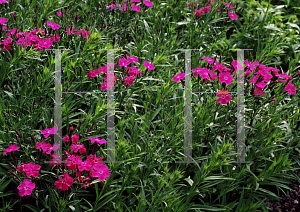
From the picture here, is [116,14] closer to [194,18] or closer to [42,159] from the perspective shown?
[194,18]

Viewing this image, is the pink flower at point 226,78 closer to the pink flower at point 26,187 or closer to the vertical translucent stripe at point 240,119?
the vertical translucent stripe at point 240,119

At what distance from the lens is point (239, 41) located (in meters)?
3.62

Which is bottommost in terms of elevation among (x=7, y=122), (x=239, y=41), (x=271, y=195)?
(x=271, y=195)

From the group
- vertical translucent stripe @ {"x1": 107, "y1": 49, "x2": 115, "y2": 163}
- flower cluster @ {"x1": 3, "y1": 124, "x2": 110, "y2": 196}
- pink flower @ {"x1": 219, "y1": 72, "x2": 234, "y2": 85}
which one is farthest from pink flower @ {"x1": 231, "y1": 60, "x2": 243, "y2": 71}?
flower cluster @ {"x1": 3, "y1": 124, "x2": 110, "y2": 196}

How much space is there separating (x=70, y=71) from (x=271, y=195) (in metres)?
1.76

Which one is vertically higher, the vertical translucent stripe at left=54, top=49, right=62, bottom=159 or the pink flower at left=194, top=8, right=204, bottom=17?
the pink flower at left=194, top=8, right=204, bottom=17

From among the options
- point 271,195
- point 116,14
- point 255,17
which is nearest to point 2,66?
point 116,14

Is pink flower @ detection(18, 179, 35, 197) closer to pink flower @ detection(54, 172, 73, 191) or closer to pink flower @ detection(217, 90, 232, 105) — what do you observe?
pink flower @ detection(54, 172, 73, 191)

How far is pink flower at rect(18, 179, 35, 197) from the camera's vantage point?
1.87 metres

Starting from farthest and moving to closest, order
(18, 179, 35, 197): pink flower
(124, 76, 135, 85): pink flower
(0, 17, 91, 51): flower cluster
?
(0, 17, 91, 51): flower cluster → (124, 76, 135, 85): pink flower → (18, 179, 35, 197): pink flower

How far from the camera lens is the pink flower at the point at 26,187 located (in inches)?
73.7

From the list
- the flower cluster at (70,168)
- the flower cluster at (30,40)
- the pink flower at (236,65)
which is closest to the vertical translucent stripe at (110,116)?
the flower cluster at (70,168)

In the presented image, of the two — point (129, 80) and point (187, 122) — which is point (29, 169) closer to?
point (129, 80)

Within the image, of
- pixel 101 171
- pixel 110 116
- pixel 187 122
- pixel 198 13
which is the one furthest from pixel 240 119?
pixel 198 13
